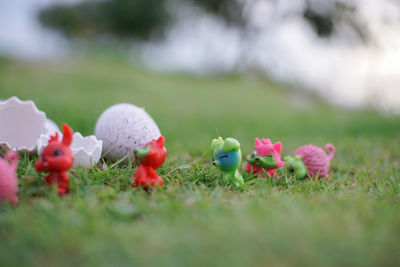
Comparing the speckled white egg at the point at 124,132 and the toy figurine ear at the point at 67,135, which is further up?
the toy figurine ear at the point at 67,135

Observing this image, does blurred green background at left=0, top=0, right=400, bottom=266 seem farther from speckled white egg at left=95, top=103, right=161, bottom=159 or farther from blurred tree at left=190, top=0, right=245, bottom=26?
blurred tree at left=190, top=0, right=245, bottom=26

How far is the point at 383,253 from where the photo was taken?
3.54 ft

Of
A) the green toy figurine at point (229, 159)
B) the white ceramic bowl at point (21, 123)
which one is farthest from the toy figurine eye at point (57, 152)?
the green toy figurine at point (229, 159)

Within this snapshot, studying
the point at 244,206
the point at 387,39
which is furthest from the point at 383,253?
the point at 387,39

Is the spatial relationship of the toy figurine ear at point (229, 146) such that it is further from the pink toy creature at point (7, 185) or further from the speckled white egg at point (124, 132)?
the pink toy creature at point (7, 185)

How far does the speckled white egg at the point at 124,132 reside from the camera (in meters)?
2.08

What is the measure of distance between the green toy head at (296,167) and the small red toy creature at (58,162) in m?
1.40

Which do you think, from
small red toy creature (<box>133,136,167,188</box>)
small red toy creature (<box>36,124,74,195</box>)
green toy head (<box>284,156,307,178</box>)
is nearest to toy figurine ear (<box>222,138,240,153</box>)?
small red toy creature (<box>133,136,167,188</box>)

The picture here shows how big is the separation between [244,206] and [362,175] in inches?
48.8

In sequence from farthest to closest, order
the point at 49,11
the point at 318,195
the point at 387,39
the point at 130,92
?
the point at 49,11 → the point at 130,92 → the point at 387,39 → the point at 318,195

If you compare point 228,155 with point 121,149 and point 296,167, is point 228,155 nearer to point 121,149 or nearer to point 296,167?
point 296,167

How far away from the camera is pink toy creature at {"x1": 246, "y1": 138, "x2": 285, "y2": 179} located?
75.4 inches

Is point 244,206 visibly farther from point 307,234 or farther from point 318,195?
point 318,195

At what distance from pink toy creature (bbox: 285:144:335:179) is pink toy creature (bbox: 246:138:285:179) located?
0.53 ft
